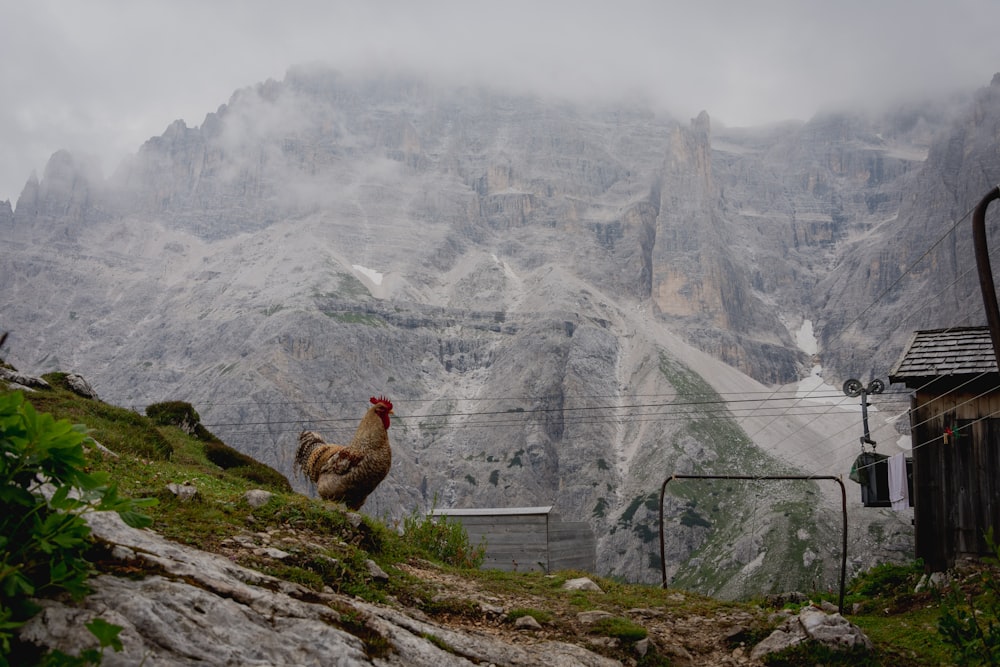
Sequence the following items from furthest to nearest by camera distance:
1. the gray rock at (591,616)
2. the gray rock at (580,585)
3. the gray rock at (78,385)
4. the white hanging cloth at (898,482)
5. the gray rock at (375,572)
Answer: the white hanging cloth at (898,482) → the gray rock at (78,385) → the gray rock at (580,585) → the gray rock at (591,616) → the gray rock at (375,572)

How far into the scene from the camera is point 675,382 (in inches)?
6969

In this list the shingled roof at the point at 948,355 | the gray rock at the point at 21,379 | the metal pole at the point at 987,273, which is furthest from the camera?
the shingled roof at the point at 948,355

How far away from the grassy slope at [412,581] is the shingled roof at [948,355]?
297 inches

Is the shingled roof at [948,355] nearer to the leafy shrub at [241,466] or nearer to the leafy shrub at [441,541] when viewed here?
the leafy shrub at [441,541]

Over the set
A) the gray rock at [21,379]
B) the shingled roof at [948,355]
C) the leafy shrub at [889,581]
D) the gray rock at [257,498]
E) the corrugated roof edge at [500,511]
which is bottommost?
the leafy shrub at [889,581]

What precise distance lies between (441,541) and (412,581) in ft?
18.6

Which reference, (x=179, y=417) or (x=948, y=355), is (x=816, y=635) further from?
(x=179, y=417)

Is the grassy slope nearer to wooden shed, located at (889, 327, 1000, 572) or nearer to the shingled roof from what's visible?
wooden shed, located at (889, 327, 1000, 572)

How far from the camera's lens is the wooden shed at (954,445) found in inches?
714

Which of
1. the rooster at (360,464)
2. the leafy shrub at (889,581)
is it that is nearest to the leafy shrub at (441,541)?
the rooster at (360,464)

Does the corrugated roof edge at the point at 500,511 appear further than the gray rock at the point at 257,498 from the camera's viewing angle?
Yes

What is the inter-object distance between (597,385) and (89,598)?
178 meters

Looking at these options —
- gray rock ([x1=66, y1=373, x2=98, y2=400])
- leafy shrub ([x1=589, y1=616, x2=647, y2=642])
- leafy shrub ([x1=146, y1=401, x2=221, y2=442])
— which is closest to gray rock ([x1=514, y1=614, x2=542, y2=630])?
leafy shrub ([x1=589, y1=616, x2=647, y2=642])

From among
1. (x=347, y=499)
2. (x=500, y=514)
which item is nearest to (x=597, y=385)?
(x=500, y=514)
